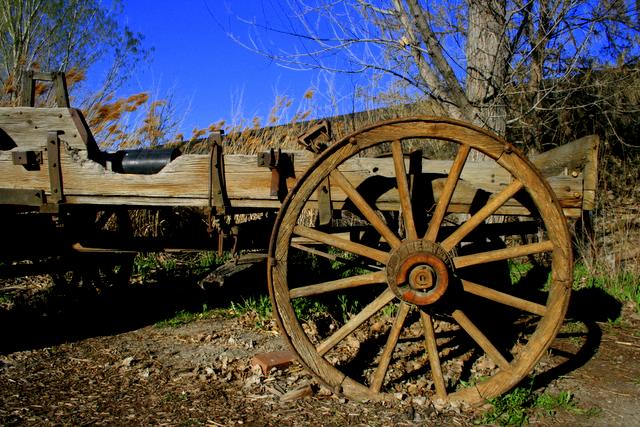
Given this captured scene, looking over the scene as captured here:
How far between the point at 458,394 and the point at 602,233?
364cm

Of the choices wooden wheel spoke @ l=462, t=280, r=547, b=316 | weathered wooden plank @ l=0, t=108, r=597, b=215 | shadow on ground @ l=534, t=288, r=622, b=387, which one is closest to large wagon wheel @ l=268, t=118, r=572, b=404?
wooden wheel spoke @ l=462, t=280, r=547, b=316

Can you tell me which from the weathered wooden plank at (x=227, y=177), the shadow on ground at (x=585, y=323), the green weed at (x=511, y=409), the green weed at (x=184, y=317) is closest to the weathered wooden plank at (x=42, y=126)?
the weathered wooden plank at (x=227, y=177)

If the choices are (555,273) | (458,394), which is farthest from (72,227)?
(555,273)

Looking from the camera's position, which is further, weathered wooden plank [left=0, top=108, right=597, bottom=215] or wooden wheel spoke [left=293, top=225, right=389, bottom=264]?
weathered wooden plank [left=0, top=108, right=597, bottom=215]

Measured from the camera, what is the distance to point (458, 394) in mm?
2641

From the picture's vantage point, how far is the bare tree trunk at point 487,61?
488cm

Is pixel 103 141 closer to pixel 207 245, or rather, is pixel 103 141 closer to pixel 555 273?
pixel 207 245

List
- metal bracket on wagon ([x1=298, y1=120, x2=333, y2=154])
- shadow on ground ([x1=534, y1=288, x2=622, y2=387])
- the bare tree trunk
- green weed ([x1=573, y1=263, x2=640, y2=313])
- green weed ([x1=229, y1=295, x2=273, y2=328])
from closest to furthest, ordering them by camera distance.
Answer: metal bracket on wagon ([x1=298, y1=120, x2=333, y2=154]), shadow on ground ([x1=534, y1=288, x2=622, y2=387]), green weed ([x1=229, y1=295, x2=273, y2=328]), green weed ([x1=573, y1=263, x2=640, y2=313]), the bare tree trunk

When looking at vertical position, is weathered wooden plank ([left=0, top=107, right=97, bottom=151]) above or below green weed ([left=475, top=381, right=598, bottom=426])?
above

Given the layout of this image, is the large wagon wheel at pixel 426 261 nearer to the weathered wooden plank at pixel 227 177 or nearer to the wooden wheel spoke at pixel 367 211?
the wooden wheel spoke at pixel 367 211

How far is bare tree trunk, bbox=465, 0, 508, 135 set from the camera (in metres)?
4.88

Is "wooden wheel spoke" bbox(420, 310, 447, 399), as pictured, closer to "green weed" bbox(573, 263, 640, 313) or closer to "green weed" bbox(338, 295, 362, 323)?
"green weed" bbox(338, 295, 362, 323)

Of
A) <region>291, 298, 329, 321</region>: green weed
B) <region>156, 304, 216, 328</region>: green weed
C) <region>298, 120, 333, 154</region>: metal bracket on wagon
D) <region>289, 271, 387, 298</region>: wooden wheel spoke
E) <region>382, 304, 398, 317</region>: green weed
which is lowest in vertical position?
<region>156, 304, 216, 328</region>: green weed

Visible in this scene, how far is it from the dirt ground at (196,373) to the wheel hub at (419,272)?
561 millimetres
